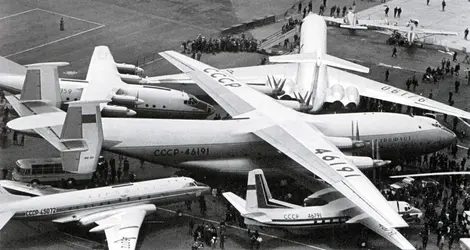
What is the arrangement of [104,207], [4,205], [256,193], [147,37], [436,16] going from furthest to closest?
[436,16]
[147,37]
[256,193]
[104,207]
[4,205]

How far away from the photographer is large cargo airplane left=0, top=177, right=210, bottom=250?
41500 millimetres

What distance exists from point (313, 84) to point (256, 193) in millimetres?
18021

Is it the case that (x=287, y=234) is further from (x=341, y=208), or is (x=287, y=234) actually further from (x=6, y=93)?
(x=6, y=93)

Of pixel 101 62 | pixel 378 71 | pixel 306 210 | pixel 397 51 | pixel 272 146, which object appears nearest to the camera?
pixel 306 210

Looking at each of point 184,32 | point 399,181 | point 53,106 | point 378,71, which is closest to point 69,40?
point 184,32

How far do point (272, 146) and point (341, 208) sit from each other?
7.27 metres

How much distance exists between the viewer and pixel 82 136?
45.0m

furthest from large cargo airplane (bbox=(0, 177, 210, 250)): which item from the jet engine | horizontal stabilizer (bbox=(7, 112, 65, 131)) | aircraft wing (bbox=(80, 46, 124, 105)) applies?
aircraft wing (bbox=(80, 46, 124, 105))

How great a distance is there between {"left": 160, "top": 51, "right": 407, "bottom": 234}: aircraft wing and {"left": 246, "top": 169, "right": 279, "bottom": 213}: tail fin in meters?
3.22

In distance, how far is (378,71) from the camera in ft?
235

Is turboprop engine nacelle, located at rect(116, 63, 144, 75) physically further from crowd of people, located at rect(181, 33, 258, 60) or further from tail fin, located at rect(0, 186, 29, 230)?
tail fin, located at rect(0, 186, 29, 230)

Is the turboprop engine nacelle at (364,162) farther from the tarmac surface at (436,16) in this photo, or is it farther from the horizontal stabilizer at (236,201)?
the tarmac surface at (436,16)

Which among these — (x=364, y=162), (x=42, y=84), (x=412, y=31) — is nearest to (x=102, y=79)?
(x=42, y=84)

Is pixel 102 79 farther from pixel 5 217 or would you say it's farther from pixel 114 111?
pixel 5 217
